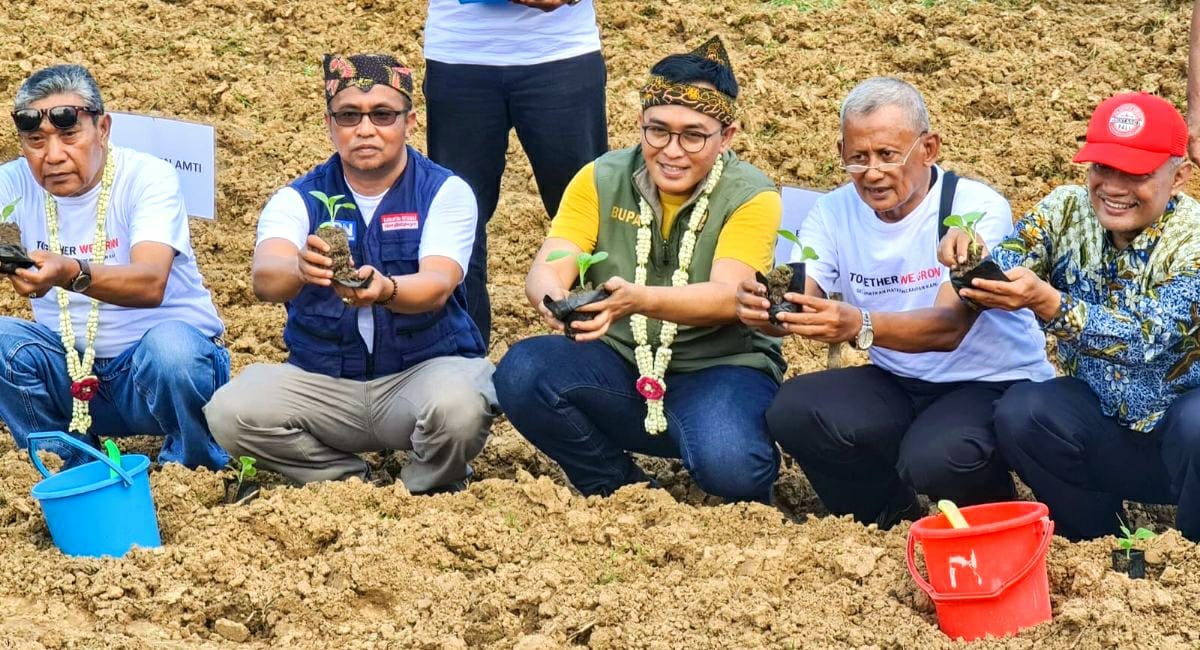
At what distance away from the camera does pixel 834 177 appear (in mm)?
6492

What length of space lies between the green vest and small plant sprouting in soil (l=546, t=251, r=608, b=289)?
8cm

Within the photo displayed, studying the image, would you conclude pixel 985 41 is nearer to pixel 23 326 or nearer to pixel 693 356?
pixel 693 356

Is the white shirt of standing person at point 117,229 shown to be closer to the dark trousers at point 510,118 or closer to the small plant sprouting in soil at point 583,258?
the dark trousers at point 510,118

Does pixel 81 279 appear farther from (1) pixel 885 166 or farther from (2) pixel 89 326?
(1) pixel 885 166

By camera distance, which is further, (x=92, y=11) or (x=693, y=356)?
(x=92, y=11)

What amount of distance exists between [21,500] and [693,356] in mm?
1877

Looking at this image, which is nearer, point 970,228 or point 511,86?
point 970,228

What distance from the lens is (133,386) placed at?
4.58 metres

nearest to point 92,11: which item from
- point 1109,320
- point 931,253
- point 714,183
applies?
point 714,183

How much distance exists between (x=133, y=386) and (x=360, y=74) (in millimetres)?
1164

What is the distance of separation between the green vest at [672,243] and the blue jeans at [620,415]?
0.05 m

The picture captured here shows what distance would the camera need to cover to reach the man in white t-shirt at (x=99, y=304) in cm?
449

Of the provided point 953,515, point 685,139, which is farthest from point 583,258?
point 953,515

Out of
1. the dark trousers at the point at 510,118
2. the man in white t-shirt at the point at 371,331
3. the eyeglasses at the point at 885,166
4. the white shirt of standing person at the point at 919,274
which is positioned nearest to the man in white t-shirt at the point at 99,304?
the man in white t-shirt at the point at 371,331
